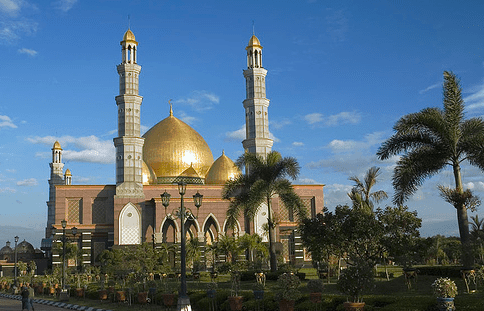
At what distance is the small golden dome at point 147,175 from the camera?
6050cm

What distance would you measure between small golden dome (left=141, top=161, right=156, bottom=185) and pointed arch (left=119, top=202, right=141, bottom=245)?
625cm

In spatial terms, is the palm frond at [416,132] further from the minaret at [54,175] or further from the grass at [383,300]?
the minaret at [54,175]

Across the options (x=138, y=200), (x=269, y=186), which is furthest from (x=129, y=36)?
(x=269, y=186)

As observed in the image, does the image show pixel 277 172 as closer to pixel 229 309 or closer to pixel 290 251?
pixel 229 309

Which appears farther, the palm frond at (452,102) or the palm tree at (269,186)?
the palm tree at (269,186)

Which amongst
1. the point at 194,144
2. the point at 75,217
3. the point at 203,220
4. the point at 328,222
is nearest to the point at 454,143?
the point at 328,222

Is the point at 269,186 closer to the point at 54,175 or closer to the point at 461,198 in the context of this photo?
the point at 461,198

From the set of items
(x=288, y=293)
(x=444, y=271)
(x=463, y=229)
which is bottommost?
(x=288, y=293)

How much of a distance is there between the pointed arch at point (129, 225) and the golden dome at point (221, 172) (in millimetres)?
10523

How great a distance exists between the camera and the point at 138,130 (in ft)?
179

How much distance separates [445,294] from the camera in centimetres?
1366

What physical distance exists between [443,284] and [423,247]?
450 inches

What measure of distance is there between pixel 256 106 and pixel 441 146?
1286 inches

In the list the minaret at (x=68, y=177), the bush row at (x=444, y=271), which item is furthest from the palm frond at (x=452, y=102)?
the minaret at (x=68, y=177)
